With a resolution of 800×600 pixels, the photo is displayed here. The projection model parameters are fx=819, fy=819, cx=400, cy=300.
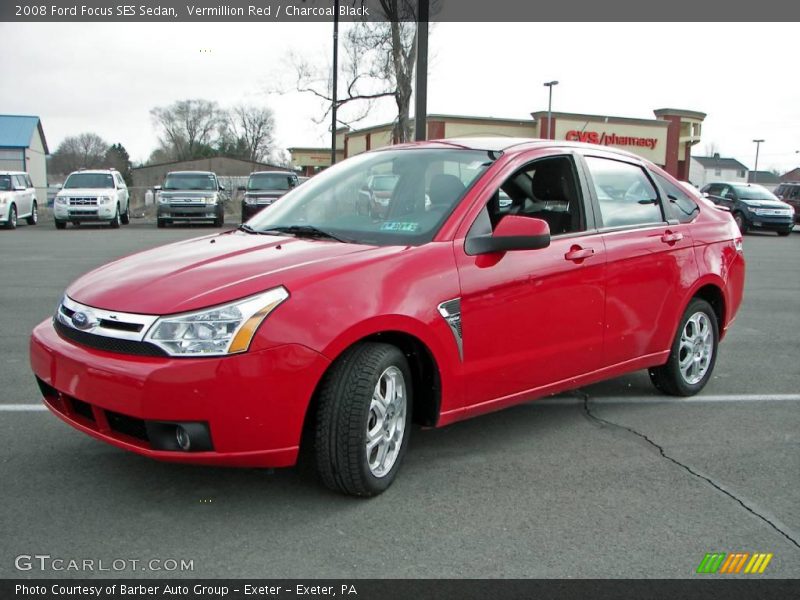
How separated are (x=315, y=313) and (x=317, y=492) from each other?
0.91 m

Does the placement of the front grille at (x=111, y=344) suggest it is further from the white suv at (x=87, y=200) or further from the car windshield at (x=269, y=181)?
the car windshield at (x=269, y=181)

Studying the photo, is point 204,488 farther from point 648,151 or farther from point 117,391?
point 648,151

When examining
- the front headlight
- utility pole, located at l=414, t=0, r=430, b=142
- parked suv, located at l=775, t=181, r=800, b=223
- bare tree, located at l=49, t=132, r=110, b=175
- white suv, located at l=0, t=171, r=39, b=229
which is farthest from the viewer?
bare tree, located at l=49, t=132, r=110, b=175

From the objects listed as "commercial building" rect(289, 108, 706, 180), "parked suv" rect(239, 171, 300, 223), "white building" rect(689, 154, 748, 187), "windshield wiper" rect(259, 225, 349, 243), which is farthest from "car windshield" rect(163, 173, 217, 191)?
"white building" rect(689, 154, 748, 187)

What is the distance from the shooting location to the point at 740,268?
605 centimetres

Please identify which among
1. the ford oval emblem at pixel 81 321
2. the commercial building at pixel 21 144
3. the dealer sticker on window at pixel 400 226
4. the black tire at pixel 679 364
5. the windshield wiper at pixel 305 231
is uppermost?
the commercial building at pixel 21 144

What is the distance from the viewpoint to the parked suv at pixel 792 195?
101ft

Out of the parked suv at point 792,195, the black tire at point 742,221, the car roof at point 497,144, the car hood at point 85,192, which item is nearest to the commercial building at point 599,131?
the parked suv at point 792,195

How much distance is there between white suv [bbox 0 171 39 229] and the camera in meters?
24.5

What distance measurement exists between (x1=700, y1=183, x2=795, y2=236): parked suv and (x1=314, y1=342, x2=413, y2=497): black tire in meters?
25.8

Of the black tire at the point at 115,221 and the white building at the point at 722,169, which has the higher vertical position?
the white building at the point at 722,169

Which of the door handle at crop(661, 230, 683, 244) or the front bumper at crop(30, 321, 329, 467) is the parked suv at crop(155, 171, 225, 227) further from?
the front bumper at crop(30, 321, 329, 467)

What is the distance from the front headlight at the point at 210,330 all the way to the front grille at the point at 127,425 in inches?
14.5

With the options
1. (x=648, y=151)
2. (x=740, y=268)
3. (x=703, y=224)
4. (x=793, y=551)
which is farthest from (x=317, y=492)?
(x=648, y=151)
